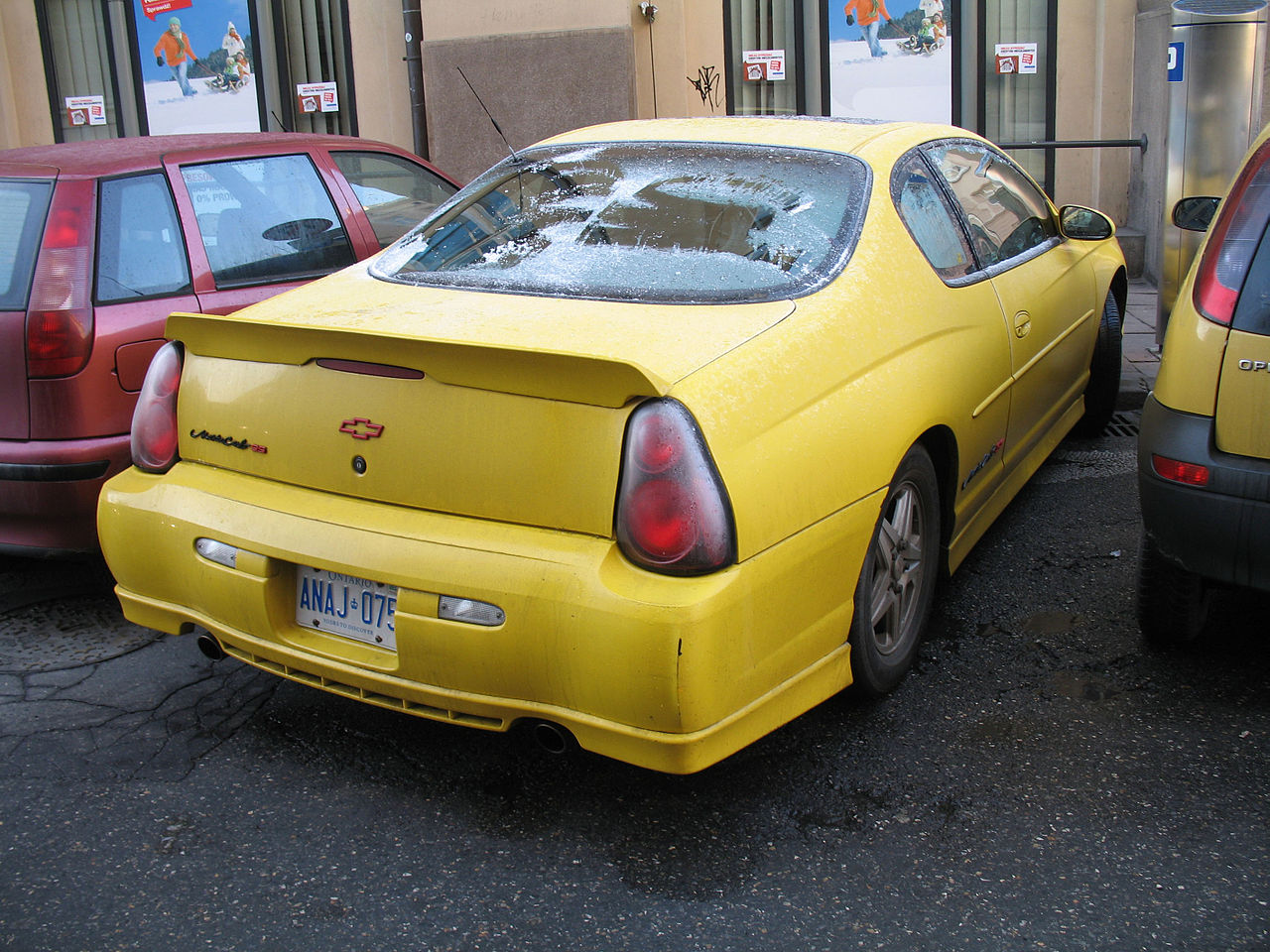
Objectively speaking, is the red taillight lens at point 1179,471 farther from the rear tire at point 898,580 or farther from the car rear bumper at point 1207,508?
the rear tire at point 898,580

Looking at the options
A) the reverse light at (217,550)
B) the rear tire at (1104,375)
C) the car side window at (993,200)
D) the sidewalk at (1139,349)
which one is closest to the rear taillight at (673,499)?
the reverse light at (217,550)

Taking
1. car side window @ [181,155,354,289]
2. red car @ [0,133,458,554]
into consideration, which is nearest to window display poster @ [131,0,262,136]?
red car @ [0,133,458,554]

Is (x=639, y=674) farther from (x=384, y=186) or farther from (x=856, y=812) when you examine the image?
(x=384, y=186)

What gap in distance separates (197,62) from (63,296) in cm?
842

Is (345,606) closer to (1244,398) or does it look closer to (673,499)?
(673,499)

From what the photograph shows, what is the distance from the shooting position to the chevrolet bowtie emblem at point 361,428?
2.83m

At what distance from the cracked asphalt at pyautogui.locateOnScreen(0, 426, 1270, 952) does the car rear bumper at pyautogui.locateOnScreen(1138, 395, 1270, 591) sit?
1.45 feet

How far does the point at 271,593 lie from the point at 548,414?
84cm

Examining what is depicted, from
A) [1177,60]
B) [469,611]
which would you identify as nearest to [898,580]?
[469,611]

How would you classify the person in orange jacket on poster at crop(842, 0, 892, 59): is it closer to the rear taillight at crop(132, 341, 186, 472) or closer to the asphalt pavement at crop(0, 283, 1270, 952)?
the asphalt pavement at crop(0, 283, 1270, 952)

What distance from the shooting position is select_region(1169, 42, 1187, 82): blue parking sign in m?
6.70

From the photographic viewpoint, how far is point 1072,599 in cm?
412

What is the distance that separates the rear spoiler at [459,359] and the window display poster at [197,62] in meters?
9.32

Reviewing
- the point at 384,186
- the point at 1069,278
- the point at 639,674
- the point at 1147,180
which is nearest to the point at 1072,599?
the point at 1069,278
